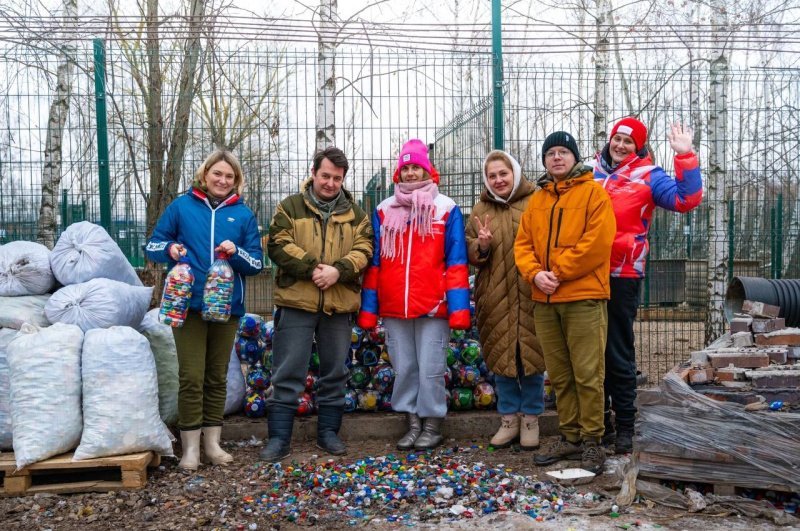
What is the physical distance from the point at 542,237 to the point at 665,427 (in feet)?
3.98

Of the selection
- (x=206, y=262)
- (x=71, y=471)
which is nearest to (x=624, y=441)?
(x=206, y=262)

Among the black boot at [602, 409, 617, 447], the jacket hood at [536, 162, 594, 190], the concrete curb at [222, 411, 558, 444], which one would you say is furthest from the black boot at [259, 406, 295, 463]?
the jacket hood at [536, 162, 594, 190]

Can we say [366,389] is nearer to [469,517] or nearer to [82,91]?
[469,517]

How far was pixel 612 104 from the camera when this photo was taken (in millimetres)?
6242

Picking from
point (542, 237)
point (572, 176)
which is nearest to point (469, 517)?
point (542, 237)

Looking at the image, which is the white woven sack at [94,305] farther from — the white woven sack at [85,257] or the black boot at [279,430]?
the black boot at [279,430]

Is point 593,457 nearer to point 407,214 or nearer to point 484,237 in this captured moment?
point 484,237

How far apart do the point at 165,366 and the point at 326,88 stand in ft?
8.85

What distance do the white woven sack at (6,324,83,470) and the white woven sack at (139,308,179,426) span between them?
69 centimetres

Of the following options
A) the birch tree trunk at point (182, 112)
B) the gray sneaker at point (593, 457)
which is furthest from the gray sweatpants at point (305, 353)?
the birch tree trunk at point (182, 112)

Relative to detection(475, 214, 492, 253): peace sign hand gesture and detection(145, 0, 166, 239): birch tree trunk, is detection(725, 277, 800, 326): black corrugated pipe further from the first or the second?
detection(145, 0, 166, 239): birch tree trunk

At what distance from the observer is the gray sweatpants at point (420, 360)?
4.38 metres

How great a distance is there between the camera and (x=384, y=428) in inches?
188

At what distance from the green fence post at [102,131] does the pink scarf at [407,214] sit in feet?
8.71
